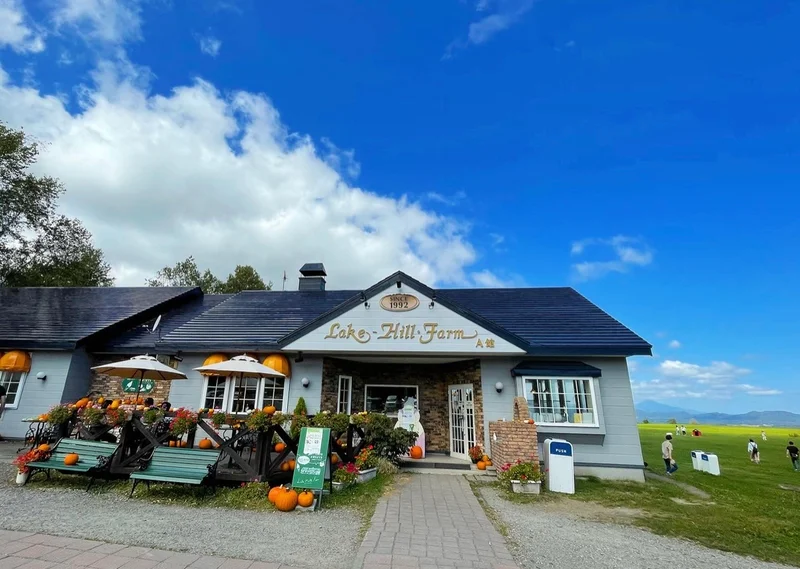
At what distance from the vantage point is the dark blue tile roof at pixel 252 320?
11.7m

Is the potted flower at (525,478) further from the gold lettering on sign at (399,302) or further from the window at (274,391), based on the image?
the window at (274,391)

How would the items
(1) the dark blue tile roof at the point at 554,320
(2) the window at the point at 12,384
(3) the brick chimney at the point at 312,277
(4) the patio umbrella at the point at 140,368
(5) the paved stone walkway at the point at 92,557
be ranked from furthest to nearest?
1. (3) the brick chimney at the point at 312,277
2. (2) the window at the point at 12,384
3. (1) the dark blue tile roof at the point at 554,320
4. (4) the patio umbrella at the point at 140,368
5. (5) the paved stone walkway at the point at 92,557

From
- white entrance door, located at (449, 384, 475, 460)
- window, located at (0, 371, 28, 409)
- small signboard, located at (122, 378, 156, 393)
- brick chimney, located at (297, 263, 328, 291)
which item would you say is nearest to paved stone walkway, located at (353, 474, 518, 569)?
white entrance door, located at (449, 384, 475, 460)

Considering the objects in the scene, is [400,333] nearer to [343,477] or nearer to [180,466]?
[343,477]

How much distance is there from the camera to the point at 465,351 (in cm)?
1056

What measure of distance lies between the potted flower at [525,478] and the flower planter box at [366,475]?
9.67 feet

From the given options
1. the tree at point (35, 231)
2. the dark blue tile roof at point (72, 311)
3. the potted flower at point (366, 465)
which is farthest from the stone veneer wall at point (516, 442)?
the tree at point (35, 231)

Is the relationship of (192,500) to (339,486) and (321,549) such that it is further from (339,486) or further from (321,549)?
(321,549)

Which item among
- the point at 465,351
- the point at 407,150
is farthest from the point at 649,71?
the point at 465,351

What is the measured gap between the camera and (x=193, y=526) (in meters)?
5.10

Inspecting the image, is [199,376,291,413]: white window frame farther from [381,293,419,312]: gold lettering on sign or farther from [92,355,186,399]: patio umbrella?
[381,293,419,312]: gold lettering on sign

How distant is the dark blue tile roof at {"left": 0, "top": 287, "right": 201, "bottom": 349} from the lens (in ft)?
41.4

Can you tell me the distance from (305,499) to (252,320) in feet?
28.6

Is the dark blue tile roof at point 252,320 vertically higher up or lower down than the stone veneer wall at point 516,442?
higher up
